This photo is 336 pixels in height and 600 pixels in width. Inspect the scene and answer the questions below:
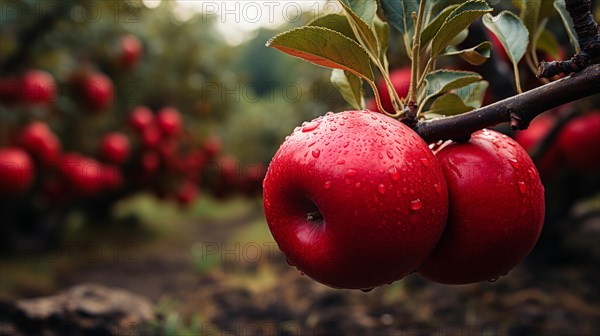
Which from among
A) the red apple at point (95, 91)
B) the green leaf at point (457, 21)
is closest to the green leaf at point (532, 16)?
the green leaf at point (457, 21)

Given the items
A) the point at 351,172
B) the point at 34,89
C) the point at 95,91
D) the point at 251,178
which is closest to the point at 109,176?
the point at 95,91

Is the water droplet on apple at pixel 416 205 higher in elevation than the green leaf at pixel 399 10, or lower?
lower

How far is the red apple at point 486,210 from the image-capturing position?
2.76 feet

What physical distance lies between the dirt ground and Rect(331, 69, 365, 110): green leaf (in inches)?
43.4

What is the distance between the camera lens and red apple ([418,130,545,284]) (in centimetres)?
84

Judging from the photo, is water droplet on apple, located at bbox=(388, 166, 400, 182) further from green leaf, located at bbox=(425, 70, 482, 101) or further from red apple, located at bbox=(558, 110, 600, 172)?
red apple, located at bbox=(558, 110, 600, 172)

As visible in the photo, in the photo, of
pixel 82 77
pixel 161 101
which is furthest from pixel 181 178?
pixel 82 77

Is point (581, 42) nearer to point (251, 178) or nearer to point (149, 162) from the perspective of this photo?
point (149, 162)

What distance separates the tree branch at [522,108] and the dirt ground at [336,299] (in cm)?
126

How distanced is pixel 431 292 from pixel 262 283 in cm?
150

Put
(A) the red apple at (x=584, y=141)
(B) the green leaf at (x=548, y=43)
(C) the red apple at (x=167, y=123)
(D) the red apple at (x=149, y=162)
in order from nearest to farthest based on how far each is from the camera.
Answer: (B) the green leaf at (x=548, y=43), (A) the red apple at (x=584, y=141), (C) the red apple at (x=167, y=123), (D) the red apple at (x=149, y=162)

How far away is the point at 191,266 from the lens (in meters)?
5.25

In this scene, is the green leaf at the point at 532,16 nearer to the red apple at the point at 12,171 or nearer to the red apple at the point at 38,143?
the red apple at the point at 12,171

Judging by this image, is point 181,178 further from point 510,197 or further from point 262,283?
point 510,197
